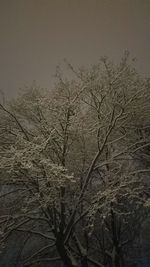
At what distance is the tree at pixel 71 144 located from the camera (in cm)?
536

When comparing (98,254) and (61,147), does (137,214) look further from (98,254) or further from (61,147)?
(61,147)

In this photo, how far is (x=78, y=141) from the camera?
258 inches

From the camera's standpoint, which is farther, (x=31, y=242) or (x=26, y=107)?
(x=31, y=242)

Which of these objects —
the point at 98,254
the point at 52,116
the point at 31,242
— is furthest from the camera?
the point at 98,254

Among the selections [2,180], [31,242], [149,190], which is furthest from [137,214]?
[2,180]

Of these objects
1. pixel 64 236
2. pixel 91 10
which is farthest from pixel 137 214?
pixel 91 10

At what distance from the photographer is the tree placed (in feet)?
17.6

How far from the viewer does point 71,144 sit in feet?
21.5

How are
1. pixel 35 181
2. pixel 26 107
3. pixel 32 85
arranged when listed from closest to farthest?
pixel 35 181 → pixel 26 107 → pixel 32 85

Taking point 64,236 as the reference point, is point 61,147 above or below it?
above

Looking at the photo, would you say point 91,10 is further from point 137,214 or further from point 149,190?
point 137,214

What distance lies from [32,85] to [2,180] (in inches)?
99.4

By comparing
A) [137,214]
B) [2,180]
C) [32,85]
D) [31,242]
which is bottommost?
[31,242]

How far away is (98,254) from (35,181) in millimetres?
6476
